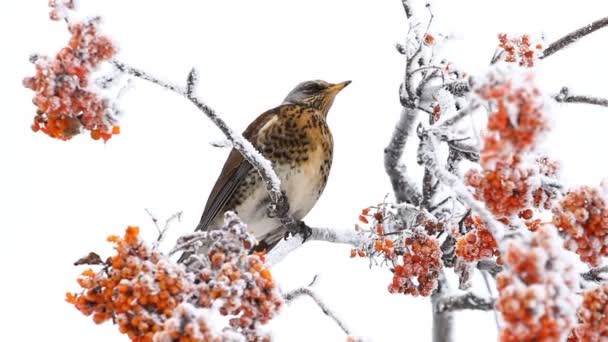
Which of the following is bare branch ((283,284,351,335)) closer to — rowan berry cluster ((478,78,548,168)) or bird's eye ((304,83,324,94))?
rowan berry cluster ((478,78,548,168))

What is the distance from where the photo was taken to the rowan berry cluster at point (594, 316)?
1529 millimetres

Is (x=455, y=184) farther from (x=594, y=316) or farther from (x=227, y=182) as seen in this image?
(x=227, y=182)

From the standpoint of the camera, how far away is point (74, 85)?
6.05 feet

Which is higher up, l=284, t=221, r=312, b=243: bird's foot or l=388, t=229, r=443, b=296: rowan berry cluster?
l=284, t=221, r=312, b=243: bird's foot

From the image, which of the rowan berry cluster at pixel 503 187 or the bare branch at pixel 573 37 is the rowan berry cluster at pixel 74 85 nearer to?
the rowan berry cluster at pixel 503 187

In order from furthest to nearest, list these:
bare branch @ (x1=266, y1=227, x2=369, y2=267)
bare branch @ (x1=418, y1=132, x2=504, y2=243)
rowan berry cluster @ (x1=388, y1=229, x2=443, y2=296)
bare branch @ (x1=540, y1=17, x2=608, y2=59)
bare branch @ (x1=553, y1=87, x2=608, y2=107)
Result: bare branch @ (x1=266, y1=227, x2=369, y2=267) < rowan berry cluster @ (x1=388, y1=229, x2=443, y2=296) < bare branch @ (x1=540, y1=17, x2=608, y2=59) < bare branch @ (x1=553, y1=87, x2=608, y2=107) < bare branch @ (x1=418, y1=132, x2=504, y2=243)

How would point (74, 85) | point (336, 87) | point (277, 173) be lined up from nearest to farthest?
point (74, 85) < point (277, 173) < point (336, 87)

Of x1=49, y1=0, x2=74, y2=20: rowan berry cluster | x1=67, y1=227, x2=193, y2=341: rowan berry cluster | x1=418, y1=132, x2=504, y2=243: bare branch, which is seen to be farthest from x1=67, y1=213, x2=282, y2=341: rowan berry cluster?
x1=49, y1=0, x2=74, y2=20: rowan berry cluster

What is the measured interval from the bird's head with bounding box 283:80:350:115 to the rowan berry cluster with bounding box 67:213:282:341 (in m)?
3.02

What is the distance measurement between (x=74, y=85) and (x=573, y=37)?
5.14 feet

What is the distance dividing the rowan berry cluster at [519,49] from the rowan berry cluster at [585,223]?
0.90 meters

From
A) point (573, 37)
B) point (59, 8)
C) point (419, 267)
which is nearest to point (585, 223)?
point (419, 267)

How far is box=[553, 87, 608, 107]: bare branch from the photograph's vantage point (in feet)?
7.39

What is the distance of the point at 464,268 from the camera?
2.54 metres
